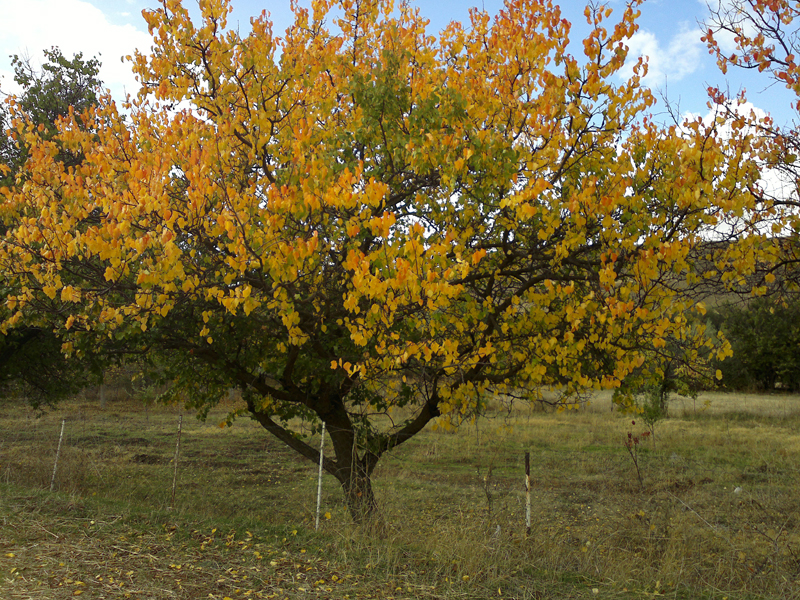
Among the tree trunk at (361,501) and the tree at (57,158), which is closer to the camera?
the tree trunk at (361,501)

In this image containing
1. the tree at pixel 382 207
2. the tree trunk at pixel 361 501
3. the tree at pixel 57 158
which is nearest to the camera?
the tree at pixel 382 207

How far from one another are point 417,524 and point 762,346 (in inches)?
1263

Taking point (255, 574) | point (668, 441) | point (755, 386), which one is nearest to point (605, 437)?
point (668, 441)

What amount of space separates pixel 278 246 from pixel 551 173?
2.97 m

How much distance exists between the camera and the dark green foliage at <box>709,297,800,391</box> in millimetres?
29828

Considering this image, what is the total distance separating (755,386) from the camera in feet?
121

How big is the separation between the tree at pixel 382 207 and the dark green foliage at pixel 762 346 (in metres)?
27.1

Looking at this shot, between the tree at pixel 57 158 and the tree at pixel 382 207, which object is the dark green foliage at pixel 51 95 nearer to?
the tree at pixel 57 158

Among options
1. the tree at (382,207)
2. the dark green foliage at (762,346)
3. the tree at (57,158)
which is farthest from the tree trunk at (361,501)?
the dark green foliage at (762,346)

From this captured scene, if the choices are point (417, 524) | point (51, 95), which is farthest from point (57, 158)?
point (417, 524)

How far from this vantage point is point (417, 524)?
6699 mm

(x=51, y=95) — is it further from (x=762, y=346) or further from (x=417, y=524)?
(x=762, y=346)

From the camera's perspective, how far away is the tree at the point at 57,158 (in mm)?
9633

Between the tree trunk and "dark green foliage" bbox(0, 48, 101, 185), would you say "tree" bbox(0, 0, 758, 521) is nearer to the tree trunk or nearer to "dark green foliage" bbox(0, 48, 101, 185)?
the tree trunk
